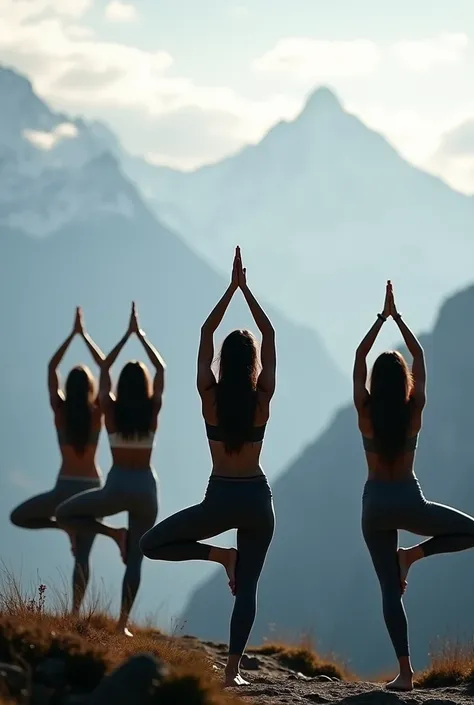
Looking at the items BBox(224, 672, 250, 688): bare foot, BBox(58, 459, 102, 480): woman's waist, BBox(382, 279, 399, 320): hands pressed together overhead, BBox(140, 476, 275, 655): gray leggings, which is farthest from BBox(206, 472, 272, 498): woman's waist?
BBox(58, 459, 102, 480): woman's waist

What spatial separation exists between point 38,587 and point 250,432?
5.67ft

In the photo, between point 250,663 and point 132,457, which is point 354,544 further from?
point 132,457

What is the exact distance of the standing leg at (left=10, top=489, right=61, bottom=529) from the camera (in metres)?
11.5

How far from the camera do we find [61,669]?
6.00m

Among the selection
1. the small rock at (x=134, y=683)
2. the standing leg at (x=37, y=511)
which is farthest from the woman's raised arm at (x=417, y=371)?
the standing leg at (x=37, y=511)

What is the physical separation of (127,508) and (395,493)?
2940 millimetres

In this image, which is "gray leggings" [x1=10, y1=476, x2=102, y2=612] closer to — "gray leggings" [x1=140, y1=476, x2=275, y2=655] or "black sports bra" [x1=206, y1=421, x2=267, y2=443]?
"gray leggings" [x1=140, y1=476, x2=275, y2=655]

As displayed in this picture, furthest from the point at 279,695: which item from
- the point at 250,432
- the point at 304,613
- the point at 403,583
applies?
the point at 304,613

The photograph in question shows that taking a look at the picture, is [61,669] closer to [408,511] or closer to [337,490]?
[408,511]

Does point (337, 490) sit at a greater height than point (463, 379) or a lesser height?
lesser

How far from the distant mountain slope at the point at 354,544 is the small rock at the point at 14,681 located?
8862 cm

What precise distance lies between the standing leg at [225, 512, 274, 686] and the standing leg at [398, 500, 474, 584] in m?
0.90

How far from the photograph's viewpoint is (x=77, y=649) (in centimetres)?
613

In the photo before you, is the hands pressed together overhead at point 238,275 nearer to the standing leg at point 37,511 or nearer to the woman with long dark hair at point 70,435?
the woman with long dark hair at point 70,435
